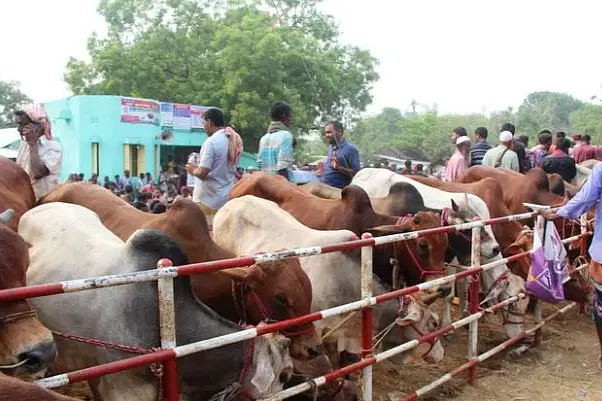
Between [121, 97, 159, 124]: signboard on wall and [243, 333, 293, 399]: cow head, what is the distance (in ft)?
76.5

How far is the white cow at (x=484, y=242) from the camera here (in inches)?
226

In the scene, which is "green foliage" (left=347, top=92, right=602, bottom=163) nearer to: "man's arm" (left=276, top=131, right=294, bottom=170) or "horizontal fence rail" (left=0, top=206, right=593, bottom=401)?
"man's arm" (left=276, top=131, right=294, bottom=170)

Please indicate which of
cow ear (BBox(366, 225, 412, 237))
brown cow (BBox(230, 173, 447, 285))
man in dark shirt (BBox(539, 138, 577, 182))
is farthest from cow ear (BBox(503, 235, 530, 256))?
man in dark shirt (BBox(539, 138, 577, 182))

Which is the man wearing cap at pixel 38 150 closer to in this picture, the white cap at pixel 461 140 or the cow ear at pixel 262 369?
the cow ear at pixel 262 369

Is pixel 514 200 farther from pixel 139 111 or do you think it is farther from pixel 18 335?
pixel 139 111

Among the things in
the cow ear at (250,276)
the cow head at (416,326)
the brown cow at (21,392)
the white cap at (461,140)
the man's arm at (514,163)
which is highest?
the white cap at (461,140)

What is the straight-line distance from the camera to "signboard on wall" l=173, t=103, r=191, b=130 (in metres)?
26.9

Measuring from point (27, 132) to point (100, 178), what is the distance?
20.6m

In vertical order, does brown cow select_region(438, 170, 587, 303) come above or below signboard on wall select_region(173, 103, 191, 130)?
below

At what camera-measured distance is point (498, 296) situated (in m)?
5.79

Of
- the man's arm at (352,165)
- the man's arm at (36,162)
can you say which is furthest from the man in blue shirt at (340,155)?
the man's arm at (36,162)

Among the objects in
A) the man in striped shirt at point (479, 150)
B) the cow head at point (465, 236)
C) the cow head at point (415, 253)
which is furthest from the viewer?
the man in striped shirt at point (479, 150)

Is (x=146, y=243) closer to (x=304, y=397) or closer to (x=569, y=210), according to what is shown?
(x=304, y=397)

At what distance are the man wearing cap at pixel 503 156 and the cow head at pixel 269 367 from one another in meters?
6.48
